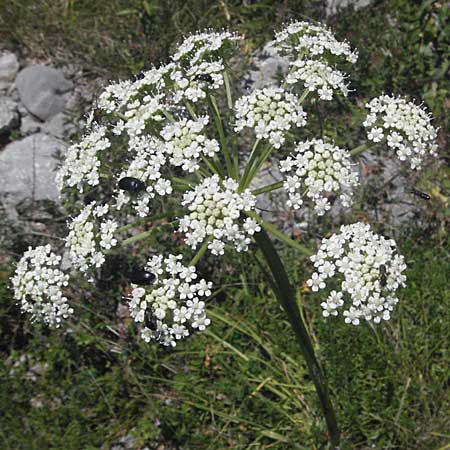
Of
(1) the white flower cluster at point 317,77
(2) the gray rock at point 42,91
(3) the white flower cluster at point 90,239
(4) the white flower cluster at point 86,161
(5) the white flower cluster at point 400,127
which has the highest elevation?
(2) the gray rock at point 42,91

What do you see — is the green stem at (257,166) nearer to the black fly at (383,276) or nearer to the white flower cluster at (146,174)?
the white flower cluster at (146,174)

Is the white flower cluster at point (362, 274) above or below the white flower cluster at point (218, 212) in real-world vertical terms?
below

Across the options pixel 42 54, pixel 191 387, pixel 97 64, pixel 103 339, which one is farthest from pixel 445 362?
pixel 42 54

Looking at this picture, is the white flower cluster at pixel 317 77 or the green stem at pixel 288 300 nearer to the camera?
the green stem at pixel 288 300

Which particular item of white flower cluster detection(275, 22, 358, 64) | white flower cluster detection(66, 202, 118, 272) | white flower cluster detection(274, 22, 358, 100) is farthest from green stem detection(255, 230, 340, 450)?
white flower cluster detection(275, 22, 358, 64)

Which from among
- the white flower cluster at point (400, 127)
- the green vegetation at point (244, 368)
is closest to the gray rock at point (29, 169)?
the green vegetation at point (244, 368)

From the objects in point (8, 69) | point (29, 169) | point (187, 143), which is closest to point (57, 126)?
point (29, 169)

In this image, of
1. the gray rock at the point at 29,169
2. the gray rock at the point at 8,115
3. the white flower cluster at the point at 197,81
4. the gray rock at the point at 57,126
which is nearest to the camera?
the white flower cluster at the point at 197,81

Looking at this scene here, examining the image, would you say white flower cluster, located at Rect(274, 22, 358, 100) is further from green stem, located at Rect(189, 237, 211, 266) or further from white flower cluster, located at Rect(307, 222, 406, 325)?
green stem, located at Rect(189, 237, 211, 266)
